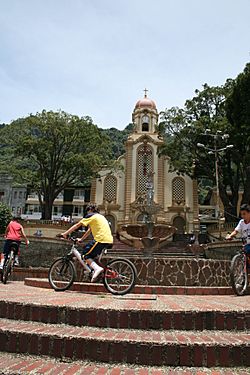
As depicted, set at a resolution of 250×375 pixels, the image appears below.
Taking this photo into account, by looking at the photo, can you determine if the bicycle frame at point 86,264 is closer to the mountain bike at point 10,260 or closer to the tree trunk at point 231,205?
the mountain bike at point 10,260

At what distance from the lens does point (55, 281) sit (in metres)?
5.55

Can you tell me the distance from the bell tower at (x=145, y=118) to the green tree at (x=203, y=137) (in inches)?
481

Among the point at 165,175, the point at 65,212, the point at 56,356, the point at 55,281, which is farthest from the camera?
the point at 65,212

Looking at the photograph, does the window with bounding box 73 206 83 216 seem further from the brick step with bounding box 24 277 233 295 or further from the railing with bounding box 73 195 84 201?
the brick step with bounding box 24 277 233 295

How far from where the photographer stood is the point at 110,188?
38719mm

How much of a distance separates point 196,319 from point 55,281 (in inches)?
Answer: 119

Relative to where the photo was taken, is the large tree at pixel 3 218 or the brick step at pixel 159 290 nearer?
the brick step at pixel 159 290

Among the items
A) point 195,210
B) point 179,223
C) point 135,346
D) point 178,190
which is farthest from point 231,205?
point 135,346

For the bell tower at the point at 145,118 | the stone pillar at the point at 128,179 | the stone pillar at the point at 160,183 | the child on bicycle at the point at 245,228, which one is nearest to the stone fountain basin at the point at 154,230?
the child on bicycle at the point at 245,228

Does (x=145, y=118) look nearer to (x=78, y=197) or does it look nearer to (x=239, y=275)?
(x=78, y=197)

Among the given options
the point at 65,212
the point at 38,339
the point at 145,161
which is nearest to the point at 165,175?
the point at 145,161

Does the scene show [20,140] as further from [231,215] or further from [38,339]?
[38,339]

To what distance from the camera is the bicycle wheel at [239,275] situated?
511 cm

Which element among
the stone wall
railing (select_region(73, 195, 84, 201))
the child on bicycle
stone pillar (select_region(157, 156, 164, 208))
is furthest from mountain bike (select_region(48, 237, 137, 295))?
railing (select_region(73, 195, 84, 201))
